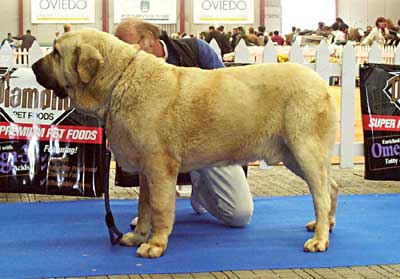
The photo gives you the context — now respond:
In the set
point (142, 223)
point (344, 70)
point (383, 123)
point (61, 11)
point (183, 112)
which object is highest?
point (61, 11)

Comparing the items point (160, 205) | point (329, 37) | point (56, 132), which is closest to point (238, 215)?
point (160, 205)

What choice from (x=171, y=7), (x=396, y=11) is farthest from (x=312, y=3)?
(x=171, y=7)

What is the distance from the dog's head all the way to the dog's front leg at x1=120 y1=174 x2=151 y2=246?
1.69 ft

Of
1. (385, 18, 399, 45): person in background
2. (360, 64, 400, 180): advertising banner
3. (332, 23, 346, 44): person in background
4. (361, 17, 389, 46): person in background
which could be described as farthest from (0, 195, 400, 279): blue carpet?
(332, 23, 346, 44): person in background

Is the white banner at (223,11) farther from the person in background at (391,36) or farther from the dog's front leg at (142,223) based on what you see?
the dog's front leg at (142,223)

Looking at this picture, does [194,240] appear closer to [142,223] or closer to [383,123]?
[142,223]

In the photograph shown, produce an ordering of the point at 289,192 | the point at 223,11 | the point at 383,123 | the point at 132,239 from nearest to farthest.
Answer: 1. the point at 132,239
2. the point at 289,192
3. the point at 383,123
4. the point at 223,11

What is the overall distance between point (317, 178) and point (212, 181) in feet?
2.65

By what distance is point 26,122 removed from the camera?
5.07 meters

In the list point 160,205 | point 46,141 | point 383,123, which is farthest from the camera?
point 383,123

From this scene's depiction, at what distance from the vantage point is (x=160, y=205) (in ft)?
11.5

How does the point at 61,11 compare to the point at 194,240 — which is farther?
the point at 61,11

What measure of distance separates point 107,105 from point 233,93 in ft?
1.93

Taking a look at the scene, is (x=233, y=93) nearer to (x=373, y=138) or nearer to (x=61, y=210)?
(x=61, y=210)
